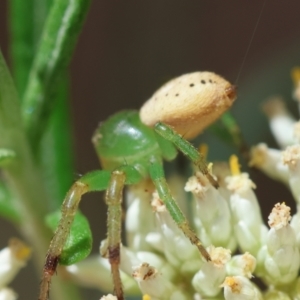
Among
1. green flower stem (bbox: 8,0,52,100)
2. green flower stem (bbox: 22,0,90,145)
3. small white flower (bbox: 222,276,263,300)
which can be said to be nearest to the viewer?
small white flower (bbox: 222,276,263,300)

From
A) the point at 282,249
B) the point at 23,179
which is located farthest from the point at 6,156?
the point at 282,249

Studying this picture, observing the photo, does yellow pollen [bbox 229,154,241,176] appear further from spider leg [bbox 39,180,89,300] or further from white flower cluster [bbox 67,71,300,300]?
spider leg [bbox 39,180,89,300]

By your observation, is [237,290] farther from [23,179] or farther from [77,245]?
[23,179]

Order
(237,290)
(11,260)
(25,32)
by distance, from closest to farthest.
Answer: (237,290)
(11,260)
(25,32)

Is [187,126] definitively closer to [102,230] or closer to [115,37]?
[102,230]

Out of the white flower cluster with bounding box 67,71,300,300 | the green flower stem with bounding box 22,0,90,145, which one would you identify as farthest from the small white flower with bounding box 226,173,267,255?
the green flower stem with bounding box 22,0,90,145

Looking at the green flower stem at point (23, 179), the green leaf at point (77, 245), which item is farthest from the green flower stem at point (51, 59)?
the green leaf at point (77, 245)

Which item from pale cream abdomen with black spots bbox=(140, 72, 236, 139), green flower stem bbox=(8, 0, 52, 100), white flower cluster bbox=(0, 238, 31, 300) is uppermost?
green flower stem bbox=(8, 0, 52, 100)

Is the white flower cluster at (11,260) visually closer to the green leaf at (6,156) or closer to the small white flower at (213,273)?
the green leaf at (6,156)
